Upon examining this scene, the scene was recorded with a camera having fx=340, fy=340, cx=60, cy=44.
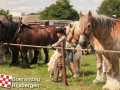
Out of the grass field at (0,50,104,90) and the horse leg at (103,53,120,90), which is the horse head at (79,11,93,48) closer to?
the horse leg at (103,53,120,90)

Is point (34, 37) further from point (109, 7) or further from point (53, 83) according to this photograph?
point (109, 7)

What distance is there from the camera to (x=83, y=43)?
7.75 metres

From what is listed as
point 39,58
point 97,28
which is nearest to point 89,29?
point 97,28

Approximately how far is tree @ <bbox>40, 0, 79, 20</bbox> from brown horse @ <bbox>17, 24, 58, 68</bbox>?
203 ft

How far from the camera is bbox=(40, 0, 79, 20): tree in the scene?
78188 millimetres

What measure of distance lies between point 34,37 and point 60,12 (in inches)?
2560

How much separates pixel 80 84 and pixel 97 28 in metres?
2.33

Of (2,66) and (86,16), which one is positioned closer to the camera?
(86,16)

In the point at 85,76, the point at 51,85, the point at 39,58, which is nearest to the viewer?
the point at 51,85

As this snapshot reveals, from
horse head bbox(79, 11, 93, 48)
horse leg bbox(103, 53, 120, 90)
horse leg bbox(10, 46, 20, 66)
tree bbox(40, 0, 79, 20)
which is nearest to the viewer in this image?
horse head bbox(79, 11, 93, 48)

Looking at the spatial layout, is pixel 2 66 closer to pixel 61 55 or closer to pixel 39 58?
pixel 39 58

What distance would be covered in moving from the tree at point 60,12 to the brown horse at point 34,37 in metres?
61.8

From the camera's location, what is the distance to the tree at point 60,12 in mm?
78188

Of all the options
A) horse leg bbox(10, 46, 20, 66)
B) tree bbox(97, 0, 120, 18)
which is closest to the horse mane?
horse leg bbox(10, 46, 20, 66)
